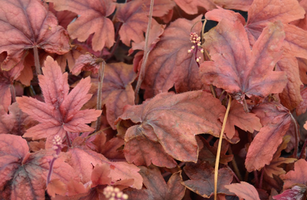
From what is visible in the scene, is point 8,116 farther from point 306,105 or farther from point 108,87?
point 306,105

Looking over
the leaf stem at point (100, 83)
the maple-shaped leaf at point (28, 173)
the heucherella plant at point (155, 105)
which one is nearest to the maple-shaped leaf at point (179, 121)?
the heucherella plant at point (155, 105)

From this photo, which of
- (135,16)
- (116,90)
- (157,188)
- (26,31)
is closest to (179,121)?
(157,188)

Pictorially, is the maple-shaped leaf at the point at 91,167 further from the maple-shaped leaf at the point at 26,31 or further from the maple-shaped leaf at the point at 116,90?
the maple-shaped leaf at the point at 26,31

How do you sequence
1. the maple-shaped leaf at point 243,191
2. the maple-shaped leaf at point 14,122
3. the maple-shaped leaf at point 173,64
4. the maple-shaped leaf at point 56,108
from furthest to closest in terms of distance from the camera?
the maple-shaped leaf at point 173,64
the maple-shaped leaf at point 14,122
the maple-shaped leaf at point 56,108
the maple-shaped leaf at point 243,191

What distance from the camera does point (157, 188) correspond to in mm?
836

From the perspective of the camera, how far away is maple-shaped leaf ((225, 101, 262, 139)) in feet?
2.65

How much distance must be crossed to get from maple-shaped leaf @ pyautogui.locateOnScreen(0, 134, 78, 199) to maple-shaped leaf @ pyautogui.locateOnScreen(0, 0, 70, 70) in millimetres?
368

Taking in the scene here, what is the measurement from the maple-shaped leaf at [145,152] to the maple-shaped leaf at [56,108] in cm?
13

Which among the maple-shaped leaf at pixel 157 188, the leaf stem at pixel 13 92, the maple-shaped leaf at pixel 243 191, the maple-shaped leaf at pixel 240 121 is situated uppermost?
the maple-shaped leaf at pixel 240 121

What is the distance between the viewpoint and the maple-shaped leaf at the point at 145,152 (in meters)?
0.84

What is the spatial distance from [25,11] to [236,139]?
0.80 m

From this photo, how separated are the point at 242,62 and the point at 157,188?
0.42 metres

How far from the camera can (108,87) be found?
1080mm

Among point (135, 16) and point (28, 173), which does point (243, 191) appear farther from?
point (135, 16)
